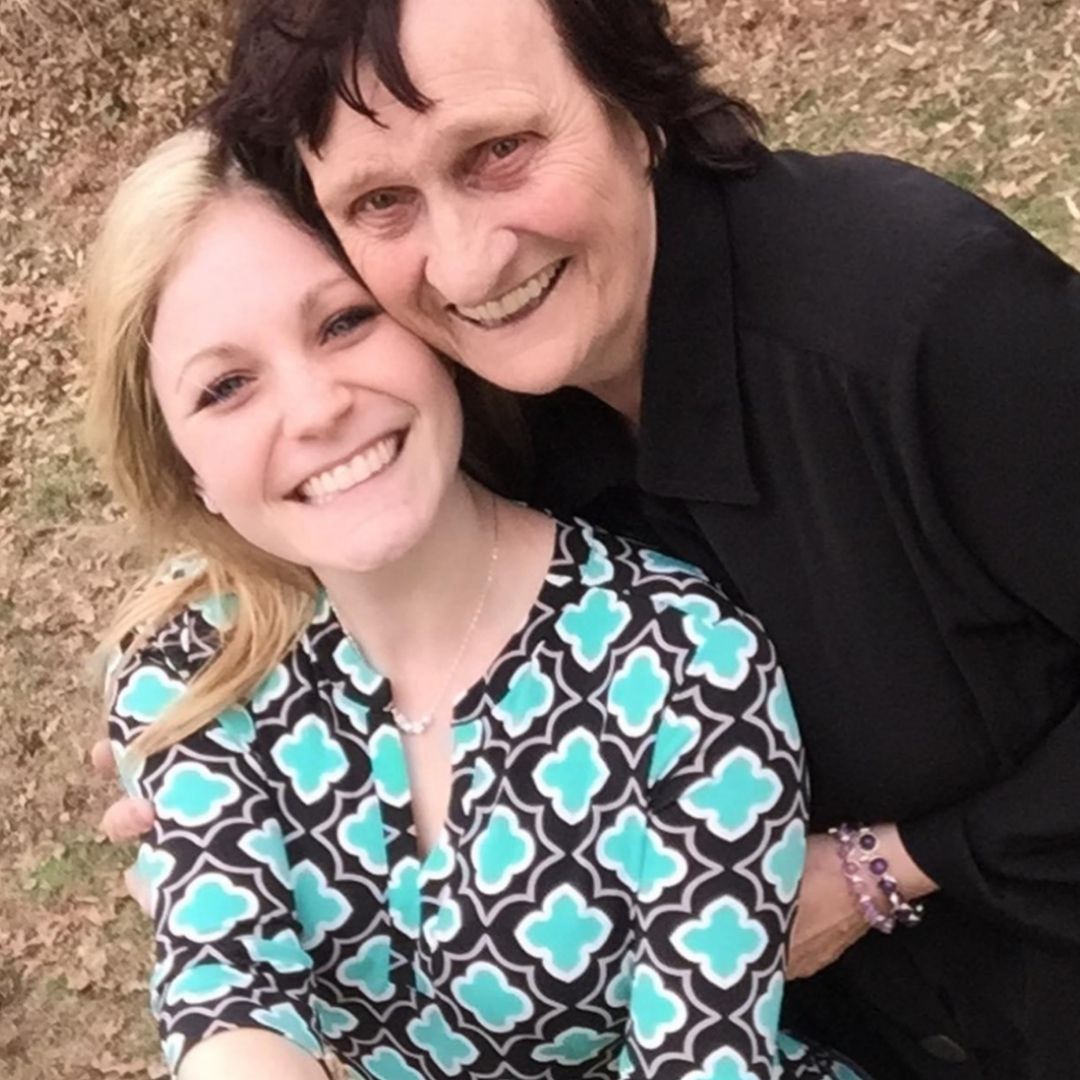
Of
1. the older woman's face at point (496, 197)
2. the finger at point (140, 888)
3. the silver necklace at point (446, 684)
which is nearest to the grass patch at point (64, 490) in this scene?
the finger at point (140, 888)

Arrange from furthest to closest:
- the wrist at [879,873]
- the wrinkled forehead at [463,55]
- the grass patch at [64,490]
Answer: the grass patch at [64,490]
the wrist at [879,873]
the wrinkled forehead at [463,55]

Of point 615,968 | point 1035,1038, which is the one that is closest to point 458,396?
point 615,968

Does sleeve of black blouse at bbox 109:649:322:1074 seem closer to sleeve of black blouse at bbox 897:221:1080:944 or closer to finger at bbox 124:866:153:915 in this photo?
finger at bbox 124:866:153:915

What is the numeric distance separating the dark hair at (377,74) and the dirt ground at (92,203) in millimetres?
1246

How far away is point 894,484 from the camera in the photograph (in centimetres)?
133

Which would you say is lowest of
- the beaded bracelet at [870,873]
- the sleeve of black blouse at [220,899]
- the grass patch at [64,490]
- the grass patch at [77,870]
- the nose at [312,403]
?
the grass patch at [77,870]

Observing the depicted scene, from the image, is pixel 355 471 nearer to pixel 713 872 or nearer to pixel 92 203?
pixel 713 872

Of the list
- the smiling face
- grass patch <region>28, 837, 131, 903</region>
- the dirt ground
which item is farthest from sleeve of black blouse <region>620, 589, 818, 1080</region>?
grass patch <region>28, 837, 131, 903</region>

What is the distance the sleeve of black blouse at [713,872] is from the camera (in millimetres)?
1345

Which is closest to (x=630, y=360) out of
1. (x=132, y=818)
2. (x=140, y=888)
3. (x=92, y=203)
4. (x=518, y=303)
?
(x=518, y=303)

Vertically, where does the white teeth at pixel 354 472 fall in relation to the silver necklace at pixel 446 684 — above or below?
above

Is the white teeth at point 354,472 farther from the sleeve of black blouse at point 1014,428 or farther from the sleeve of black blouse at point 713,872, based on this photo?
the sleeve of black blouse at point 1014,428

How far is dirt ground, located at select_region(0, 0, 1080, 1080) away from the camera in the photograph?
2721 millimetres

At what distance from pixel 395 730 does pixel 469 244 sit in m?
0.43
